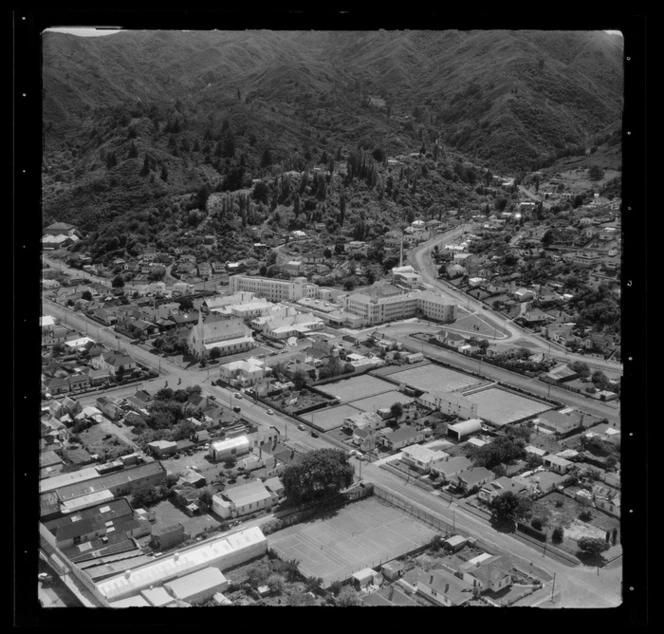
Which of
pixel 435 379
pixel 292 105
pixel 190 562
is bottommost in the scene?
pixel 435 379

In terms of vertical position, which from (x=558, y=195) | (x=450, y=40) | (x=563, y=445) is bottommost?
(x=563, y=445)

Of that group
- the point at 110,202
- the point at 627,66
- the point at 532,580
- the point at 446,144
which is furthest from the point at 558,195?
the point at 627,66

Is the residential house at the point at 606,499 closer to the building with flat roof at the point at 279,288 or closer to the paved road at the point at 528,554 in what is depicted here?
the paved road at the point at 528,554

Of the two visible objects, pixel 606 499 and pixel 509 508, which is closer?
pixel 509 508

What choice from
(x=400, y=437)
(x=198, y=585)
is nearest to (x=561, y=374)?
(x=400, y=437)

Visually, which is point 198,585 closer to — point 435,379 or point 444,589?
point 444,589

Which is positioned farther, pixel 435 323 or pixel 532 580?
pixel 435 323

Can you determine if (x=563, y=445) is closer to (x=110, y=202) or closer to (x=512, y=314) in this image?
(x=512, y=314)
